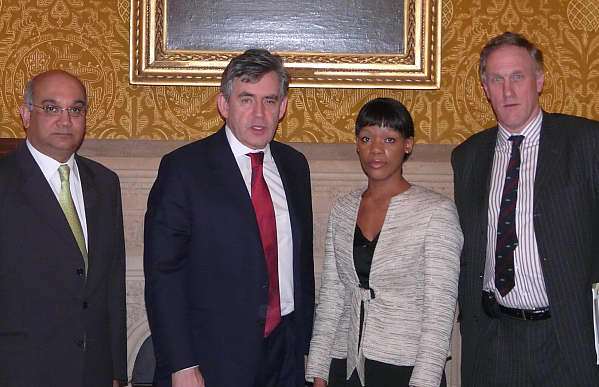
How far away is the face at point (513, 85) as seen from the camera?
2818 mm

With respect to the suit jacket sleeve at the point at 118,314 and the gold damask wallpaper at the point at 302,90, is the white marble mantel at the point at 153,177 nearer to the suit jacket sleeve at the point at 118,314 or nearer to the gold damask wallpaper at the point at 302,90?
the gold damask wallpaper at the point at 302,90

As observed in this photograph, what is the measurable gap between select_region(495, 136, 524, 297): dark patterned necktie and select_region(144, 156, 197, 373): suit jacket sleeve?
1.09m

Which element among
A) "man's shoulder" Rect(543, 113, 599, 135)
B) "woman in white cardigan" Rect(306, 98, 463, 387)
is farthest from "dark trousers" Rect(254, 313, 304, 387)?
"man's shoulder" Rect(543, 113, 599, 135)

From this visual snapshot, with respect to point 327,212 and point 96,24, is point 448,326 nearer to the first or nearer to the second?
point 327,212

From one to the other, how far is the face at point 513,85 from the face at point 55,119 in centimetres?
149

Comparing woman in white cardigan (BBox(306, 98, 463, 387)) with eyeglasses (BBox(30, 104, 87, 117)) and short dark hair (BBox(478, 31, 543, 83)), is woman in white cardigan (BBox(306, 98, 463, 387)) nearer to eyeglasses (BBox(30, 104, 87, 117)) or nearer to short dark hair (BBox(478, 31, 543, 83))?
short dark hair (BBox(478, 31, 543, 83))

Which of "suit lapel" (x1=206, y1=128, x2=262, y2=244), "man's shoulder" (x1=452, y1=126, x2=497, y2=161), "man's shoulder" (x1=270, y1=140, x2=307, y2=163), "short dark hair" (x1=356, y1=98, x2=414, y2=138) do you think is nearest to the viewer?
"suit lapel" (x1=206, y1=128, x2=262, y2=244)

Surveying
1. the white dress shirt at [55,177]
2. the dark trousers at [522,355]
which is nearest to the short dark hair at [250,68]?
the white dress shirt at [55,177]

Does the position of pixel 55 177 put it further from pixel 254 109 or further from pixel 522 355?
pixel 522 355

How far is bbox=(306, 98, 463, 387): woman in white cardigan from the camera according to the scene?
262 centimetres

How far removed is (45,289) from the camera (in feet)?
8.49

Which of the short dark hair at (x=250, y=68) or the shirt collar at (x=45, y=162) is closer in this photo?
the short dark hair at (x=250, y=68)

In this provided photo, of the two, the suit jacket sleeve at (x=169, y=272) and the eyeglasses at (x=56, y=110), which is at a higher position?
the eyeglasses at (x=56, y=110)

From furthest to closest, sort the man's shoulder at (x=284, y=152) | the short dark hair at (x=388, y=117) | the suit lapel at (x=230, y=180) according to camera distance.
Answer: the man's shoulder at (x=284, y=152)
the short dark hair at (x=388, y=117)
the suit lapel at (x=230, y=180)
